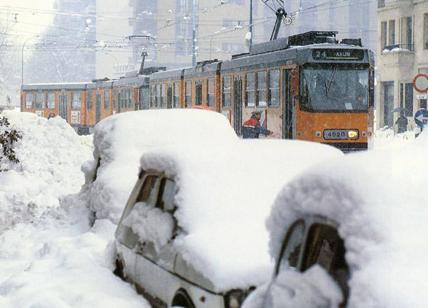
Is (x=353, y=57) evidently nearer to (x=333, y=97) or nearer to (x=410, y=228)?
(x=333, y=97)

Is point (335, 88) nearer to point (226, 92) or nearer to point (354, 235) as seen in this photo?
point (226, 92)

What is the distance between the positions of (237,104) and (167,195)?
61.6ft

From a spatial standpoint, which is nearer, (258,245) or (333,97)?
(258,245)

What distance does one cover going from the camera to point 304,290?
4.16 metres

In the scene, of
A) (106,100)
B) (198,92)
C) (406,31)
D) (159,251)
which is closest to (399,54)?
A: (406,31)

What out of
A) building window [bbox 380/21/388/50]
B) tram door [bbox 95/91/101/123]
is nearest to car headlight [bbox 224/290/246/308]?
tram door [bbox 95/91/101/123]

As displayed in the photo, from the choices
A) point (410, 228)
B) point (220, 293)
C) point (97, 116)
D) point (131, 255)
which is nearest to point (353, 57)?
point (131, 255)

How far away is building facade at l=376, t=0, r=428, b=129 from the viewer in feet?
162

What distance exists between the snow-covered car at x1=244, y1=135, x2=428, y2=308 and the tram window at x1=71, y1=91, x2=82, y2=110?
4530 cm

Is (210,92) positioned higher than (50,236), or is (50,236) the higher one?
(210,92)

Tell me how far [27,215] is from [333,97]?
400 inches

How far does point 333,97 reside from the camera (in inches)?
883

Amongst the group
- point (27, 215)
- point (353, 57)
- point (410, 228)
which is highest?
point (353, 57)

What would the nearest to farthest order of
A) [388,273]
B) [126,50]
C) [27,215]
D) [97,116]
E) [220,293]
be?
Answer: [388,273] → [220,293] → [27,215] → [97,116] → [126,50]
